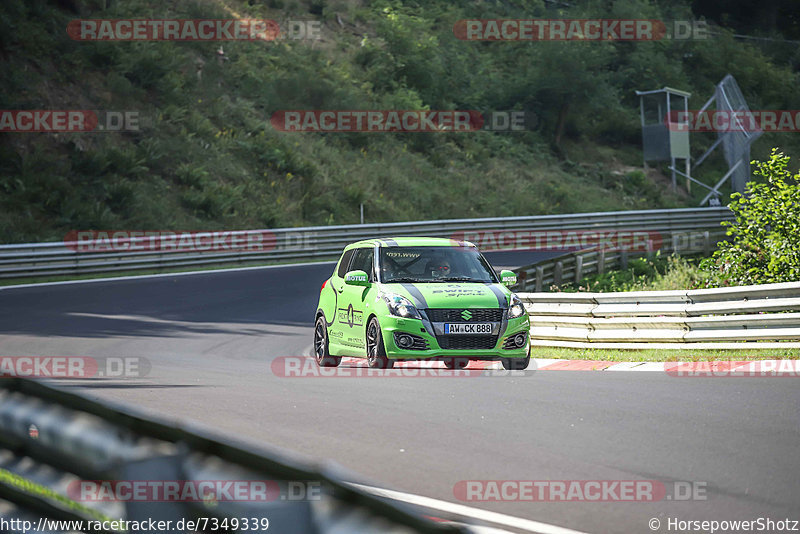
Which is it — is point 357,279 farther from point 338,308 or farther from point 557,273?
point 557,273

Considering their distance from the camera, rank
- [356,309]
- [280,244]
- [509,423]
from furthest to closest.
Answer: [280,244] < [356,309] < [509,423]

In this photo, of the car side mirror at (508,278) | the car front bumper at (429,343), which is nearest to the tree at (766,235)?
the car side mirror at (508,278)

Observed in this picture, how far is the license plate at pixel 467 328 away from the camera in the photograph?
12031mm

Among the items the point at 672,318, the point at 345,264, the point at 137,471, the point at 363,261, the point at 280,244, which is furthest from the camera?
the point at 280,244

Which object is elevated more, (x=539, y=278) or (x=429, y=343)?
(x=539, y=278)

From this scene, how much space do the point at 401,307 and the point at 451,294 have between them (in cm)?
67

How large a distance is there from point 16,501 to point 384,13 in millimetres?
53308

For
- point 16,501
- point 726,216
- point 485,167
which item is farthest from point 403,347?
point 485,167

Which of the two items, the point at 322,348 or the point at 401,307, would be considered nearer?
the point at 401,307

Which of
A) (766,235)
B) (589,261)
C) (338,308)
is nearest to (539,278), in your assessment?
(589,261)

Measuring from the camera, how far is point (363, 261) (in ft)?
44.9

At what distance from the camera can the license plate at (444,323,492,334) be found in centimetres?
1203

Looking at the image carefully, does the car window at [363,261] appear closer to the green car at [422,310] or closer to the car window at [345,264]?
the green car at [422,310]

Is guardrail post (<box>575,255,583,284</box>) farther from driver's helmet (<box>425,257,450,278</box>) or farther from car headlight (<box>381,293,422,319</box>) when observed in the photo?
car headlight (<box>381,293,422,319</box>)
